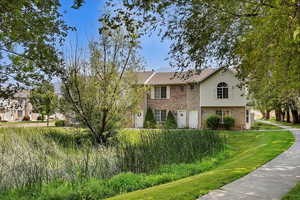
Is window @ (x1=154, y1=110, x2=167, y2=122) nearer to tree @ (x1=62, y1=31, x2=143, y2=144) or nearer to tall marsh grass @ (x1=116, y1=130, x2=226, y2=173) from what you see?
tree @ (x1=62, y1=31, x2=143, y2=144)

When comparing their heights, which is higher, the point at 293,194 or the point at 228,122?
the point at 228,122

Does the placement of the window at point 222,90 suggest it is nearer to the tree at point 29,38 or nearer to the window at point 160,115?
the window at point 160,115

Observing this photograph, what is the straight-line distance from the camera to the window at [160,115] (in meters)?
28.1

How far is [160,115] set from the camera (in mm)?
28281

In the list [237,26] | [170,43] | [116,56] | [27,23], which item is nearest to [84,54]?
[116,56]

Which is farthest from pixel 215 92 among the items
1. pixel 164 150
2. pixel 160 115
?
pixel 164 150

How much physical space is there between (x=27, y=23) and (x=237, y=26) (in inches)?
198

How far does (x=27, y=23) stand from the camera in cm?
625

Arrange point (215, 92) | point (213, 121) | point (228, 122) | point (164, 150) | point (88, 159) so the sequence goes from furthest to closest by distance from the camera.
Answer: point (215, 92) → point (213, 121) → point (228, 122) → point (164, 150) → point (88, 159)

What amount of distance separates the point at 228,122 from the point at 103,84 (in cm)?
1439

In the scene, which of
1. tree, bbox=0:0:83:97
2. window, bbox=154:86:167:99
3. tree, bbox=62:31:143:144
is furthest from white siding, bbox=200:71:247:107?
tree, bbox=0:0:83:97

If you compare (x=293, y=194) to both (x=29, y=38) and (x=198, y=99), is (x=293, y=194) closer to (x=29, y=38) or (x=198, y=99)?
(x=29, y=38)

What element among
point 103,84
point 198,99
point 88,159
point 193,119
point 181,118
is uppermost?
point 198,99

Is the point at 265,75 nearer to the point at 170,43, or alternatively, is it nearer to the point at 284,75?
the point at 284,75
